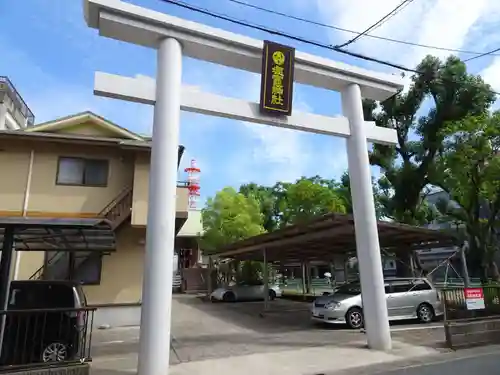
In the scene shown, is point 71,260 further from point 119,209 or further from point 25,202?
point 25,202

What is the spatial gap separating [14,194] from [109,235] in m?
6.27

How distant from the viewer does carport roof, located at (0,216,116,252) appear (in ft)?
17.4

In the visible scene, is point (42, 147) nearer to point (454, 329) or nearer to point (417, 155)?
point (454, 329)

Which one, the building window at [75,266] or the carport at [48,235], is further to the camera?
the building window at [75,266]

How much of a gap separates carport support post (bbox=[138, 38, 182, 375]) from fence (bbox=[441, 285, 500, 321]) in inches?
248

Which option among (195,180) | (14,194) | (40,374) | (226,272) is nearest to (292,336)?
(40,374)

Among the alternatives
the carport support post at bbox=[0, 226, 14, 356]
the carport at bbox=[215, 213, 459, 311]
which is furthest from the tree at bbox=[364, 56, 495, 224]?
the carport support post at bbox=[0, 226, 14, 356]

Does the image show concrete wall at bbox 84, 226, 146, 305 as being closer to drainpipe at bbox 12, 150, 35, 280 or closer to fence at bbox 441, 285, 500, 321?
drainpipe at bbox 12, 150, 35, 280

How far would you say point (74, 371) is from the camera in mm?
5258

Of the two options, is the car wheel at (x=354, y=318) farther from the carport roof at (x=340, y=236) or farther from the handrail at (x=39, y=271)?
the handrail at (x=39, y=271)

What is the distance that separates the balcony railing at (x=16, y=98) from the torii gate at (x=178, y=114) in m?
16.9

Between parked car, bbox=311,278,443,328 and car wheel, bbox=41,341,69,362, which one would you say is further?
parked car, bbox=311,278,443,328

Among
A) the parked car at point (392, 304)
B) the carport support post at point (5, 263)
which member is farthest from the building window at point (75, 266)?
the parked car at point (392, 304)

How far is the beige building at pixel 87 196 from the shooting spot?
1141cm
